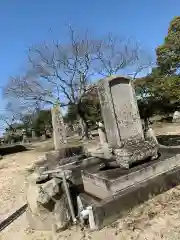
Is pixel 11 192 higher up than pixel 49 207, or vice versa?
pixel 49 207

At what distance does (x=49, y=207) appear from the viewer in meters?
4.96

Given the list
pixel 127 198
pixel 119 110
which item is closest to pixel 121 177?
pixel 127 198

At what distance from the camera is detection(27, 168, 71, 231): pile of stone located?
15.8 ft

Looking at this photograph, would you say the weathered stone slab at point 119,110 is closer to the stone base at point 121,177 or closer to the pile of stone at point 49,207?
the stone base at point 121,177

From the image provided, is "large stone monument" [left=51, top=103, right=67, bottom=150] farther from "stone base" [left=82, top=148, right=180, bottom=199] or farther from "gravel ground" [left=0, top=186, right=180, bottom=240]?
"gravel ground" [left=0, top=186, right=180, bottom=240]

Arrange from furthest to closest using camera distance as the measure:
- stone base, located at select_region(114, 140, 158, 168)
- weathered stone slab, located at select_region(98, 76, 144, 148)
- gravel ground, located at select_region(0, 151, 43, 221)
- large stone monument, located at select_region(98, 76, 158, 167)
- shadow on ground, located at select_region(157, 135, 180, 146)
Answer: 1. shadow on ground, located at select_region(157, 135, 180, 146)
2. gravel ground, located at select_region(0, 151, 43, 221)
3. weathered stone slab, located at select_region(98, 76, 144, 148)
4. large stone monument, located at select_region(98, 76, 158, 167)
5. stone base, located at select_region(114, 140, 158, 168)

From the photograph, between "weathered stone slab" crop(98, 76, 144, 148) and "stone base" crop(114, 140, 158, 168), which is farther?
"weathered stone slab" crop(98, 76, 144, 148)

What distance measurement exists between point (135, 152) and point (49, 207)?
8.57 feet

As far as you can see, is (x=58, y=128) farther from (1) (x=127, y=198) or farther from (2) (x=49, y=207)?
(1) (x=127, y=198)

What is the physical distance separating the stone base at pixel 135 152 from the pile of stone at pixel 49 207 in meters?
1.81

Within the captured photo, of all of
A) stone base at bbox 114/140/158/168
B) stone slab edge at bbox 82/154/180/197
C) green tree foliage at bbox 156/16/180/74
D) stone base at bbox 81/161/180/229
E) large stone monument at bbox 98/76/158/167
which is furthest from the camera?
green tree foliage at bbox 156/16/180/74

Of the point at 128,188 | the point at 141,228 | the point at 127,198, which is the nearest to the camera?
the point at 141,228

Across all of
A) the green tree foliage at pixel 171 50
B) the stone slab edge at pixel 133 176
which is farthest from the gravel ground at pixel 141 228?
the green tree foliage at pixel 171 50

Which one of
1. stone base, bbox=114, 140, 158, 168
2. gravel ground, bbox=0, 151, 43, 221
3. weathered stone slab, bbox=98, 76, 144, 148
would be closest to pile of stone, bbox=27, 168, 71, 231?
gravel ground, bbox=0, 151, 43, 221
